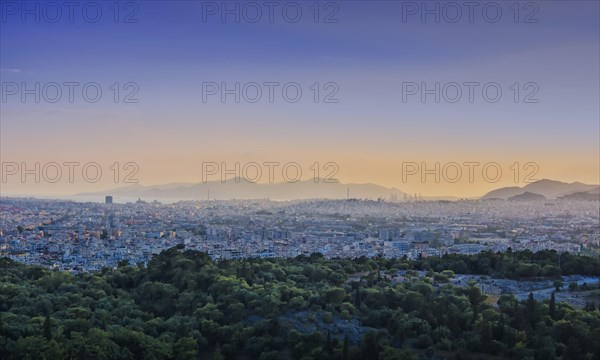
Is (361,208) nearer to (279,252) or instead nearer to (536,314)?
(279,252)

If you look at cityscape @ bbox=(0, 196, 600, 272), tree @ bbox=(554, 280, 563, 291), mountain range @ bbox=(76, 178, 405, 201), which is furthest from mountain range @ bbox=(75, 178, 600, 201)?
tree @ bbox=(554, 280, 563, 291)

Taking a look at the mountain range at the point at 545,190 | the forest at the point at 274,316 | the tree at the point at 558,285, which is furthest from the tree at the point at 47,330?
the mountain range at the point at 545,190

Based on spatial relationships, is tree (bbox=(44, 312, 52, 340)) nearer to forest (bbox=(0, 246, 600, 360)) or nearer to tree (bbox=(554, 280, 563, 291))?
forest (bbox=(0, 246, 600, 360))

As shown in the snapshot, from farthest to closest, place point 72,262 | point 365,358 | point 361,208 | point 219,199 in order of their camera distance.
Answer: point 219,199 < point 361,208 < point 72,262 < point 365,358

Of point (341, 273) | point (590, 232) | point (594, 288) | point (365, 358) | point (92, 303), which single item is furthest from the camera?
point (590, 232)

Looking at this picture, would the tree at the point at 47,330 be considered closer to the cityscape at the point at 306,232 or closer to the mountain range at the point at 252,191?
the cityscape at the point at 306,232

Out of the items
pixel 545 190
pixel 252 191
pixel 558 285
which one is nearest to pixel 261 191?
pixel 252 191

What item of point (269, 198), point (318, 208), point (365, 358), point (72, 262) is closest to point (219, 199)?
Result: point (269, 198)

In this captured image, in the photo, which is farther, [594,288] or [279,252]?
[279,252]
